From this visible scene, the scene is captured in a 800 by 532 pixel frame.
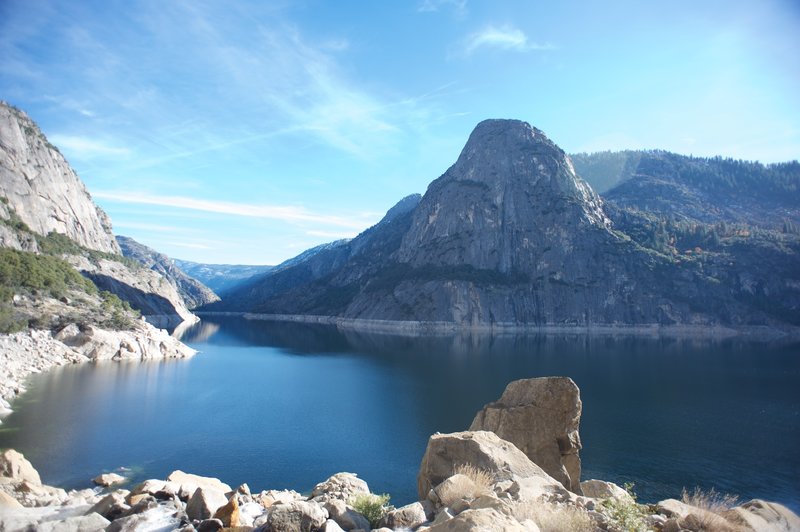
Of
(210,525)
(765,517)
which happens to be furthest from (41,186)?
(765,517)

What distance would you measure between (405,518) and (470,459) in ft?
13.2

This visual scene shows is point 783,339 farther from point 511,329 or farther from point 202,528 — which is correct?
point 202,528

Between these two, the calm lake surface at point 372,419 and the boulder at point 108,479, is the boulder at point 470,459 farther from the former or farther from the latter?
the boulder at point 108,479

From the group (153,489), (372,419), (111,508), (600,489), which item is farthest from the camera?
(372,419)

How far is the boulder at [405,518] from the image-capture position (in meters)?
12.5

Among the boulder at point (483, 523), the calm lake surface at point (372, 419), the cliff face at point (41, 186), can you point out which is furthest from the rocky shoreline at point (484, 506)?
the cliff face at point (41, 186)

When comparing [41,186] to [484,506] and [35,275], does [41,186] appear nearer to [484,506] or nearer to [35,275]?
[35,275]

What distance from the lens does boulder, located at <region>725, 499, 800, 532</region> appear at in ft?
39.2

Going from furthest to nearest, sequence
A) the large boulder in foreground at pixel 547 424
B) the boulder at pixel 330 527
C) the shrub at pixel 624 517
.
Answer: the large boulder in foreground at pixel 547 424
the boulder at pixel 330 527
the shrub at pixel 624 517

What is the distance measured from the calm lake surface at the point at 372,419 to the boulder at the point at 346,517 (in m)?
17.7

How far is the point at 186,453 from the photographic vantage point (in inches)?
1518

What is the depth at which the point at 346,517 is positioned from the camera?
1292cm

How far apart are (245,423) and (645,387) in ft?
171

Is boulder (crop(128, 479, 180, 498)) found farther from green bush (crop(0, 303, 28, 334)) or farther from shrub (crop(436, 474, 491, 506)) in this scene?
green bush (crop(0, 303, 28, 334))
